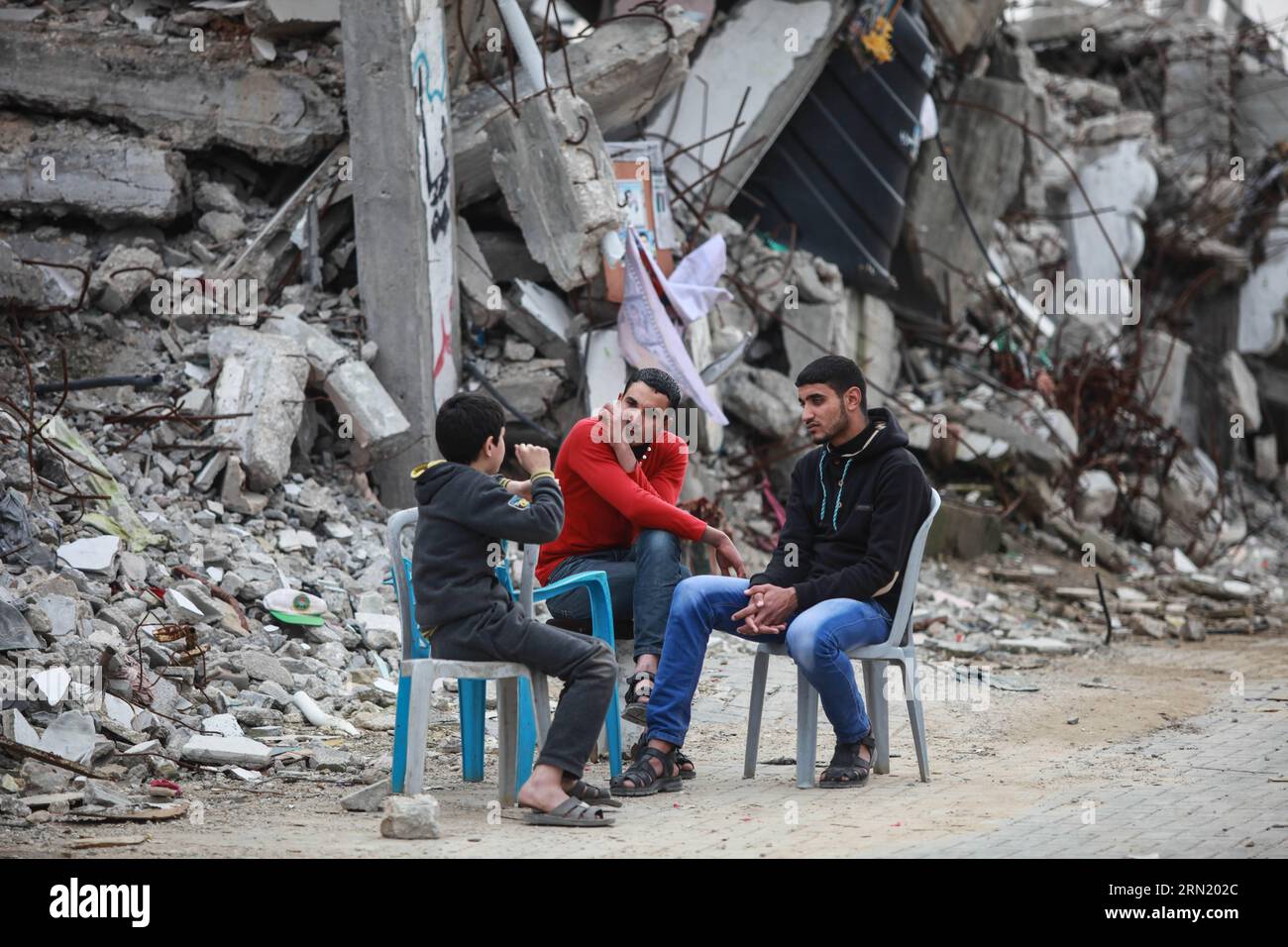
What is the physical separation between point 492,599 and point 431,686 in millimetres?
340

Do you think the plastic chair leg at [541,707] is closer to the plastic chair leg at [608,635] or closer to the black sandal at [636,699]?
the plastic chair leg at [608,635]

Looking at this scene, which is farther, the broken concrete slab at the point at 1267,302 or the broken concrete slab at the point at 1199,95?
the broken concrete slab at the point at 1199,95

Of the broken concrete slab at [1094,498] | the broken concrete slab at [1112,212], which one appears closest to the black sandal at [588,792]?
the broken concrete slab at [1094,498]

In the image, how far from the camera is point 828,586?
5.17m

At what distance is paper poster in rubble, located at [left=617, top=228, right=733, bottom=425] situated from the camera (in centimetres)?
955

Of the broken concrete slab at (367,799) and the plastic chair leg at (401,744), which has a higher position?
the plastic chair leg at (401,744)

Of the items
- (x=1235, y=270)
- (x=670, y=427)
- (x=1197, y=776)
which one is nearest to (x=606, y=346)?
(x=670, y=427)

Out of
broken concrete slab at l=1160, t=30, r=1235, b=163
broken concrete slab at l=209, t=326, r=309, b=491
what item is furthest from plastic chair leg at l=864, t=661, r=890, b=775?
broken concrete slab at l=1160, t=30, r=1235, b=163

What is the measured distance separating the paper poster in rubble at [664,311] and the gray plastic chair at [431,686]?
15.3 feet

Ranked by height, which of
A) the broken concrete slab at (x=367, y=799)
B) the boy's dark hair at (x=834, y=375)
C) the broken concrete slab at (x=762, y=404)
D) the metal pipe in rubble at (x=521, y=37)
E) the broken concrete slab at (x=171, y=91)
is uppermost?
the metal pipe in rubble at (x=521, y=37)

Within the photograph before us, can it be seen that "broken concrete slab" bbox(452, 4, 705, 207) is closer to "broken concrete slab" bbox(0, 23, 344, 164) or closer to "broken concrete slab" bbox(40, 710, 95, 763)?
"broken concrete slab" bbox(0, 23, 344, 164)

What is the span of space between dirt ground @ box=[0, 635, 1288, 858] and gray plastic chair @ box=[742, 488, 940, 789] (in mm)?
A: 101

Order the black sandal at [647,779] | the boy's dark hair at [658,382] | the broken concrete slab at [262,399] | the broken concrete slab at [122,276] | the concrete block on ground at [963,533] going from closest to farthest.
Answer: the black sandal at [647,779] < the boy's dark hair at [658,382] < the broken concrete slab at [262,399] < the broken concrete slab at [122,276] < the concrete block on ground at [963,533]

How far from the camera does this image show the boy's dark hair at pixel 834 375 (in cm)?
530
